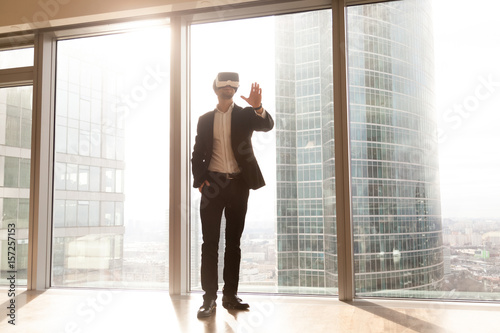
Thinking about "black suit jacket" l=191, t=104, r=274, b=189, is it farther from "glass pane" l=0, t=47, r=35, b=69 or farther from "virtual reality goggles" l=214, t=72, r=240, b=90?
"glass pane" l=0, t=47, r=35, b=69

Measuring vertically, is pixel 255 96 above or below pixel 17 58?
below

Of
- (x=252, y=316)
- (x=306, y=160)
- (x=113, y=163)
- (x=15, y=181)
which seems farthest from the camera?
(x=15, y=181)

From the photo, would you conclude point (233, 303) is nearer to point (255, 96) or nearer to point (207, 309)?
point (207, 309)

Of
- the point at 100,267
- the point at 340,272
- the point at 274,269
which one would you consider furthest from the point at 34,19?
the point at 340,272

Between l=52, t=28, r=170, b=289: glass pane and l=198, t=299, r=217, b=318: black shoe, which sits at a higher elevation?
l=52, t=28, r=170, b=289: glass pane

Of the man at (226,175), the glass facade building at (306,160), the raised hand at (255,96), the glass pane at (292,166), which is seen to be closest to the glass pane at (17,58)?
the glass pane at (292,166)

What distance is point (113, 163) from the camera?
3584 millimetres

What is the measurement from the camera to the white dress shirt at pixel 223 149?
2.72 meters

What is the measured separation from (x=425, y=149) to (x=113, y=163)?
215cm

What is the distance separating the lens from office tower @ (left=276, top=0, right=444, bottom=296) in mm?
2957

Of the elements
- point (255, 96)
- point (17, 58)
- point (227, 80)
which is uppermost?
point (17, 58)

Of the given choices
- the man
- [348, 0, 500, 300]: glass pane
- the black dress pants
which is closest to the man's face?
the man

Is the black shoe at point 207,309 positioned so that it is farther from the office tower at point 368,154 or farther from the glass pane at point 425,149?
the glass pane at point 425,149

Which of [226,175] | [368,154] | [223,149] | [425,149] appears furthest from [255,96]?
[425,149]
